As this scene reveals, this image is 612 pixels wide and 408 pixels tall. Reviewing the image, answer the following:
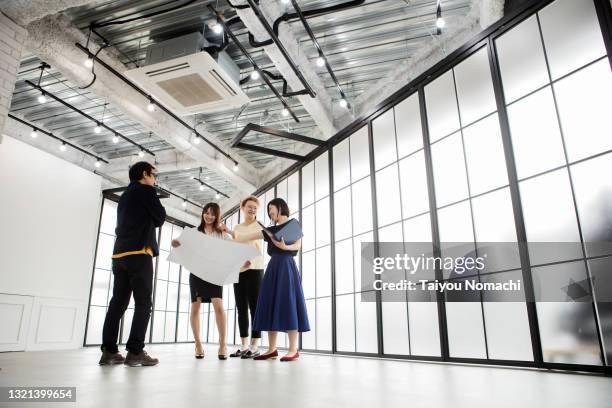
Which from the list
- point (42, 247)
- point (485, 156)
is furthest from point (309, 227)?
point (42, 247)

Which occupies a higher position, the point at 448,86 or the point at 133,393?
the point at 448,86

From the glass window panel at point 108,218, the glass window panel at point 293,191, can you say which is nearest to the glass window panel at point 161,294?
the glass window panel at point 108,218

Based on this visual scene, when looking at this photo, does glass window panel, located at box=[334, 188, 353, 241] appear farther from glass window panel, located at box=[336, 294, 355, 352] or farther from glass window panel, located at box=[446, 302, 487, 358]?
glass window panel, located at box=[446, 302, 487, 358]

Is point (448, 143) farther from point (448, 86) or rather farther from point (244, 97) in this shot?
point (244, 97)

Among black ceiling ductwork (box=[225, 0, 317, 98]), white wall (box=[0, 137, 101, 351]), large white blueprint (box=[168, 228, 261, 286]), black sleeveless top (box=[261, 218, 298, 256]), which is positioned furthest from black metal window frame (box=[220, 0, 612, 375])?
white wall (box=[0, 137, 101, 351])

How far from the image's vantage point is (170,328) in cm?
859

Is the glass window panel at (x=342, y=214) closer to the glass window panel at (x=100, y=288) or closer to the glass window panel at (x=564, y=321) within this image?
the glass window panel at (x=564, y=321)

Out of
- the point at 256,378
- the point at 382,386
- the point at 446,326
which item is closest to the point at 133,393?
the point at 256,378

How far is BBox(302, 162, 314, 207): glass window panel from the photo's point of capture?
18.6 feet

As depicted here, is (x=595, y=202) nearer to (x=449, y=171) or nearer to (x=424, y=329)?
(x=449, y=171)

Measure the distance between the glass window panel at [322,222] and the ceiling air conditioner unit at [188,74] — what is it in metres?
1.89

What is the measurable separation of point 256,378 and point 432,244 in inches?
86.5

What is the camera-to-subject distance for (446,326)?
313 cm

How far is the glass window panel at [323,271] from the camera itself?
4969mm
